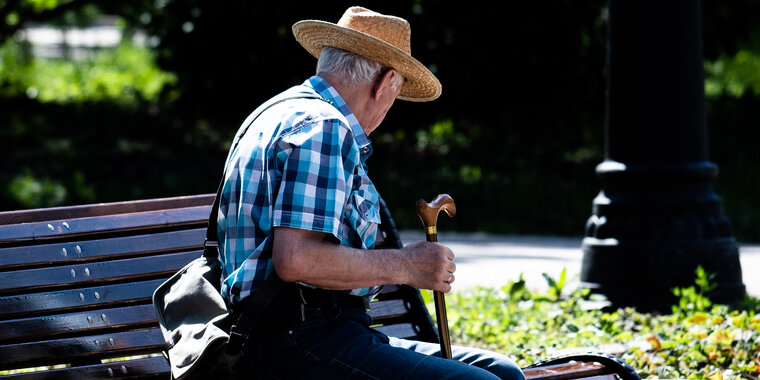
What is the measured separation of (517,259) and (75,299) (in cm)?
554

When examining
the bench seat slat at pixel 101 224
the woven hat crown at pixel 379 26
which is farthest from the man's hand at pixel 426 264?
the bench seat slat at pixel 101 224

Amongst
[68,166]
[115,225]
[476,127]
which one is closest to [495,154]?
[476,127]

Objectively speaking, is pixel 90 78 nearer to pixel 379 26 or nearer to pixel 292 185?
pixel 379 26

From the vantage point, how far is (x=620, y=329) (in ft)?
18.1

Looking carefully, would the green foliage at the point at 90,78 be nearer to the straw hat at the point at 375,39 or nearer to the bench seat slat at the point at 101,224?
the bench seat slat at the point at 101,224

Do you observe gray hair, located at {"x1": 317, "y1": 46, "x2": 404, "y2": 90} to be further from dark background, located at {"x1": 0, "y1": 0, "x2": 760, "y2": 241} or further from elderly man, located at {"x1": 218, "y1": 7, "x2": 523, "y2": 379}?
dark background, located at {"x1": 0, "y1": 0, "x2": 760, "y2": 241}

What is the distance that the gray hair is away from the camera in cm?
279

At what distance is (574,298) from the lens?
6070 millimetres

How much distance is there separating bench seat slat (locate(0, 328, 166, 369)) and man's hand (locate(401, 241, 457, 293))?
1076mm

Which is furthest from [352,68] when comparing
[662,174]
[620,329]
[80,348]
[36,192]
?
[36,192]

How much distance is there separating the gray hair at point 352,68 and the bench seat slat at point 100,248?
3.12ft

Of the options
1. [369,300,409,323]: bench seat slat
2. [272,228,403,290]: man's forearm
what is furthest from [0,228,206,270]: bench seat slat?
[272,228,403,290]: man's forearm

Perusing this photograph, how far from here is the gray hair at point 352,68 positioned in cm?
279

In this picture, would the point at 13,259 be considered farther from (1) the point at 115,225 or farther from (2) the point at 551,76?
(2) the point at 551,76
